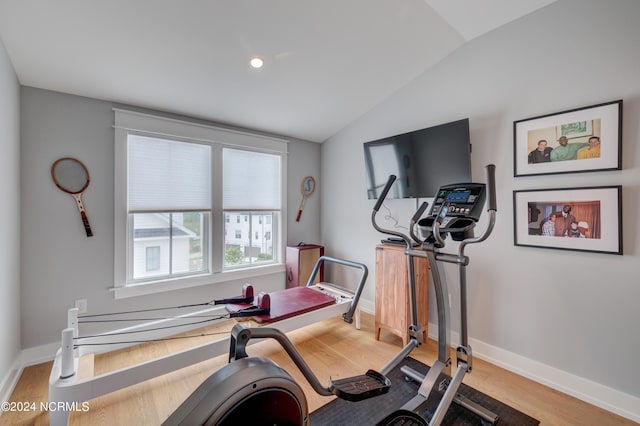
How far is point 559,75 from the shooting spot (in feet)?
7.06

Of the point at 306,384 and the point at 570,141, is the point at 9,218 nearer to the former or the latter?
the point at 306,384

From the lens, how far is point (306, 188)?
4254 millimetres

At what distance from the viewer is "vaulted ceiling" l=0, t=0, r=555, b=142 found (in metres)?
1.95

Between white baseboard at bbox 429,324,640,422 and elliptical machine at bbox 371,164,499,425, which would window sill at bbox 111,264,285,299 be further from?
white baseboard at bbox 429,324,640,422

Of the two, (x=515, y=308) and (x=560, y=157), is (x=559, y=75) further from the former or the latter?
(x=515, y=308)

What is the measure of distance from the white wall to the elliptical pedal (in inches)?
59.3

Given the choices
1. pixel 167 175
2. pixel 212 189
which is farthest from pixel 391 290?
pixel 167 175

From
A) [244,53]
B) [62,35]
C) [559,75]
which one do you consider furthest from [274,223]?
[559,75]

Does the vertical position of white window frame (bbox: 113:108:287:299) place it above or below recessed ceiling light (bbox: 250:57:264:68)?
below

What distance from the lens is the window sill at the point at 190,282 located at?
276 cm

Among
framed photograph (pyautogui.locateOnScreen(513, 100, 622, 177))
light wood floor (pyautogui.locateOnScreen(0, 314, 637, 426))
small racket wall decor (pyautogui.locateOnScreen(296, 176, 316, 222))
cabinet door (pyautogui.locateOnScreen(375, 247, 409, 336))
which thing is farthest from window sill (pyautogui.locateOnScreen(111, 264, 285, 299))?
framed photograph (pyautogui.locateOnScreen(513, 100, 622, 177))

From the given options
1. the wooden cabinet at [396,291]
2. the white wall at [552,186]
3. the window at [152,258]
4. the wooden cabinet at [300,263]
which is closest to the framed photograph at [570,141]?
the white wall at [552,186]

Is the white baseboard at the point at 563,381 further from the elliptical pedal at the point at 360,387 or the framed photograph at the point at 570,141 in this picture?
the framed photograph at the point at 570,141

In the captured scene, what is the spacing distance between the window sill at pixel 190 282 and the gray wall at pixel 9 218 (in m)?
0.69
